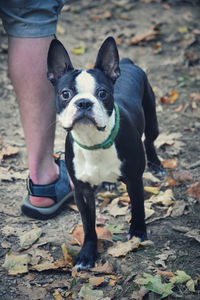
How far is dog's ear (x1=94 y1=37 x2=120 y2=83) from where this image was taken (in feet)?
9.78

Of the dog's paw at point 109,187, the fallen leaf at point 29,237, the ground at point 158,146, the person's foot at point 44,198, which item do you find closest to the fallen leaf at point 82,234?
the ground at point 158,146

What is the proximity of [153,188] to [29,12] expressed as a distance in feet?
5.61

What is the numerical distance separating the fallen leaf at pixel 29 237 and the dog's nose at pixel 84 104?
1.14 metres

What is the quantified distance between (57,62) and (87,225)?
109cm

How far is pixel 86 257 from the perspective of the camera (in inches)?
123

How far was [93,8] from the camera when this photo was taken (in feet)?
26.5

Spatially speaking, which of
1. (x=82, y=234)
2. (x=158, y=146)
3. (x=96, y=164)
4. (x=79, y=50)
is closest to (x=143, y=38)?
(x=79, y=50)

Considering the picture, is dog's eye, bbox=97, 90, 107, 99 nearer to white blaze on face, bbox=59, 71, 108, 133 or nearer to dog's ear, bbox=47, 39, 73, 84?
white blaze on face, bbox=59, 71, 108, 133

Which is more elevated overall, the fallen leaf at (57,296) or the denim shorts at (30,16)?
the denim shorts at (30,16)

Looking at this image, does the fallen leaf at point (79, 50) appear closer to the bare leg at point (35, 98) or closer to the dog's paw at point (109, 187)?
the dog's paw at point (109, 187)

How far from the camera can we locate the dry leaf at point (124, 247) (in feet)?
10.2

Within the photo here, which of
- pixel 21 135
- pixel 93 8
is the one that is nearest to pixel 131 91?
pixel 21 135

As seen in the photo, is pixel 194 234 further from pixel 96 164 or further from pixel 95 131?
pixel 95 131

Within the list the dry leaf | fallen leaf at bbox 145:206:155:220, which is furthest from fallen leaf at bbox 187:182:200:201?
the dry leaf
